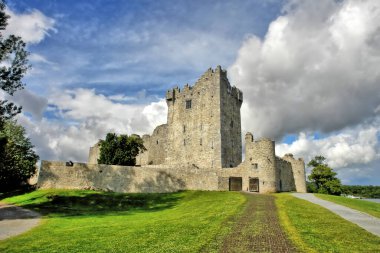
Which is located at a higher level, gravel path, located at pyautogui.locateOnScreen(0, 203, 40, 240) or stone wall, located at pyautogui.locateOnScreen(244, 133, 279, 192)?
stone wall, located at pyautogui.locateOnScreen(244, 133, 279, 192)

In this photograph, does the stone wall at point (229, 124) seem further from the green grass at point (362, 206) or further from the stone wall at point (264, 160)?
the green grass at point (362, 206)

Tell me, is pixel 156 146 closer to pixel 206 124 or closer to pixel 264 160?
pixel 206 124

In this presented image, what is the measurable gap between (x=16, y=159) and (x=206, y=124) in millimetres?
31982

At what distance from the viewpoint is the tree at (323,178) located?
186 ft

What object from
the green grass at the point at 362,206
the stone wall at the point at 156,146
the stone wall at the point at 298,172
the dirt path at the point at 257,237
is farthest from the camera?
the stone wall at the point at 156,146

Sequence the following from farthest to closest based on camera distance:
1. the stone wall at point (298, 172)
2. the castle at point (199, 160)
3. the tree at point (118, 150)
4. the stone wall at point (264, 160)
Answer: the stone wall at point (298, 172), the tree at point (118, 150), the stone wall at point (264, 160), the castle at point (199, 160)

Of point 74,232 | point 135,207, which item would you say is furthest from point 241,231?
point 135,207

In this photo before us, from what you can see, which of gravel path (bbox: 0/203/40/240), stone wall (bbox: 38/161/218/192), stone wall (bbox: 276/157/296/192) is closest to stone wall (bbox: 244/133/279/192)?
stone wall (bbox: 276/157/296/192)

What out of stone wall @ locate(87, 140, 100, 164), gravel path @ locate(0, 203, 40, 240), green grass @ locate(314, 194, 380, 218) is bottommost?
gravel path @ locate(0, 203, 40, 240)

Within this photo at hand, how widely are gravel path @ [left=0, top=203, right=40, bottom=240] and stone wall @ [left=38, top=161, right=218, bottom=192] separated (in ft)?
29.4

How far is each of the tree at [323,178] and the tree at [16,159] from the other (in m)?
50.4

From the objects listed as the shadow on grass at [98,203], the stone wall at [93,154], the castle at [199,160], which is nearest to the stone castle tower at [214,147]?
the castle at [199,160]

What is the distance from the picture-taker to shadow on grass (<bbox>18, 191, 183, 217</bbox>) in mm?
30297

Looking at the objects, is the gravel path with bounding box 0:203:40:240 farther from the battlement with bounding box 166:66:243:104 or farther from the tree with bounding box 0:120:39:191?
the battlement with bounding box 166:66:243:104
